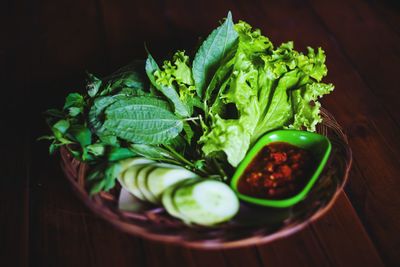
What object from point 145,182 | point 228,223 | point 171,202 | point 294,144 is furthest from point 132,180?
point 294,144

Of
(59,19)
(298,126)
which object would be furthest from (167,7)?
(298,126)

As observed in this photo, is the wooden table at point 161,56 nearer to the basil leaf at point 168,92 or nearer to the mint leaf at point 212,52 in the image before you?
the basil leaf at point 168,92

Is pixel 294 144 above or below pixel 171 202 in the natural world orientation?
above

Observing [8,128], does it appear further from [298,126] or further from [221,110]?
[298,126]

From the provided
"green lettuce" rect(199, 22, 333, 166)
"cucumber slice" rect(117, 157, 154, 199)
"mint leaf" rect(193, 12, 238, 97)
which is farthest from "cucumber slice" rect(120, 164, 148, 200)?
"mint leaf" rect(193, 12, 238, 97)

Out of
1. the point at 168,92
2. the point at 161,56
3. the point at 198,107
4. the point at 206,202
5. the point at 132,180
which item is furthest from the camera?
the point at 161,56

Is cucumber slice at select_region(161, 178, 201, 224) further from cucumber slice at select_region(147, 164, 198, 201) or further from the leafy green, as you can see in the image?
the leafy green

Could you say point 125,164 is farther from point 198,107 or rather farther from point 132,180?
point 198,107
